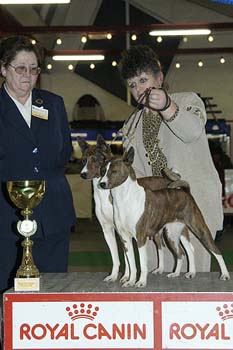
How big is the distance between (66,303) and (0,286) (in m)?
0.71

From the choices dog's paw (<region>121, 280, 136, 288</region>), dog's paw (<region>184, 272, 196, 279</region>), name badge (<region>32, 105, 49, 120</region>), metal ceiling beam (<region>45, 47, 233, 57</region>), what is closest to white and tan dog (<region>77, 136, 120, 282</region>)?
dog's paw (<region>121, 280, 136, 288</region>)

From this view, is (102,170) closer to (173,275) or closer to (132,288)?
(132,288)

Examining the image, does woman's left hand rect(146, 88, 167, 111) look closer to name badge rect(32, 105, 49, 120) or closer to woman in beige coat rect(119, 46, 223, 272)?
woman in beige coat rect(119, 46, 223, 272)

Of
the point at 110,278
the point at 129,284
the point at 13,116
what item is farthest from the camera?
the point at 13,116

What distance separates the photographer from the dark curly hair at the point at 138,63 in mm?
2203

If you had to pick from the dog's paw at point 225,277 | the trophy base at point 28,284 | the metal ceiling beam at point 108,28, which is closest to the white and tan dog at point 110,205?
the dog's paw at point 225,277

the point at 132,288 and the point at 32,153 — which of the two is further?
the point at 32,153

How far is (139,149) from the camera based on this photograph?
2418 millimetres

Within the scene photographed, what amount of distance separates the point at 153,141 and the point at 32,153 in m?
0.42

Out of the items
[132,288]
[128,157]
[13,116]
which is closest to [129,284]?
[132,288]

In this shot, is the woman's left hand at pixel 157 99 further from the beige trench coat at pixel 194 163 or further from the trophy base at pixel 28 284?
the trophy base at pixel 28 284

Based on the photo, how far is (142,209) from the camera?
206 centimetres

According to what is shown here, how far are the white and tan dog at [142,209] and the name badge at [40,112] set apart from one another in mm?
563

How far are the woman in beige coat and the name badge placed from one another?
31cm
